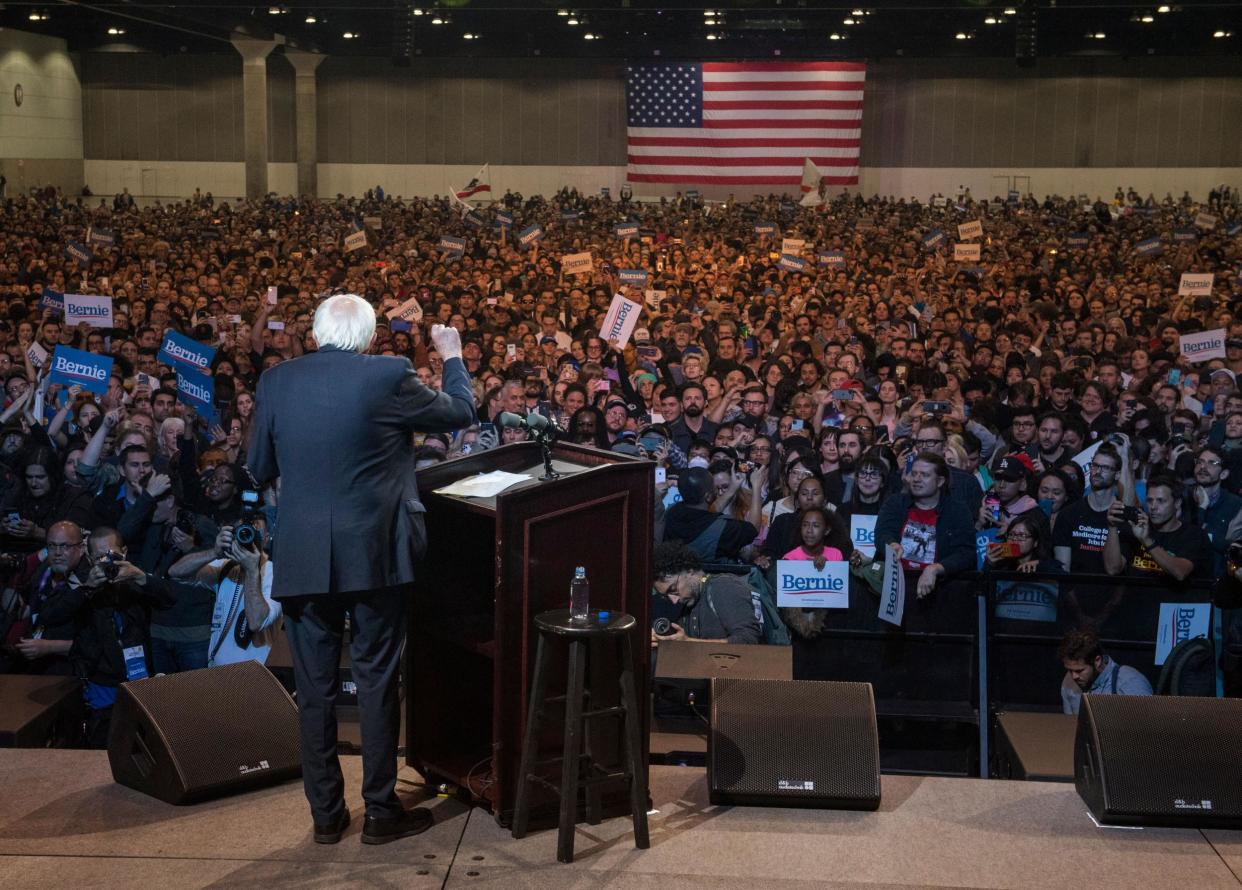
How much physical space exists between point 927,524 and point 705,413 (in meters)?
3.38

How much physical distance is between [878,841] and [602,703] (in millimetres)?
890

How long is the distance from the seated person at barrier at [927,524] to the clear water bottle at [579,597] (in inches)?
117

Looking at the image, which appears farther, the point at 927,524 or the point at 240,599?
the point at 927,524

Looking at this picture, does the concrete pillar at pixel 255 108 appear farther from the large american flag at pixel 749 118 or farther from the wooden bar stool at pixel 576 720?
the wooden bar stool at pixel 576 720

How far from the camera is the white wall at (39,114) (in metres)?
35.8

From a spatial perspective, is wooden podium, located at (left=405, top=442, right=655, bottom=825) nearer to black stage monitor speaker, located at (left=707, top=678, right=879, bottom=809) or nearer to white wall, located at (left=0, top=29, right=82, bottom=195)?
black stage monitor speaker, located at (left=707, top=678, right=879, bottom=809)

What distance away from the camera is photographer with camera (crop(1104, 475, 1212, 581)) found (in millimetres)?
6598

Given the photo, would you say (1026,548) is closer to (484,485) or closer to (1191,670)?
(1191,670)

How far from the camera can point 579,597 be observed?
372cm

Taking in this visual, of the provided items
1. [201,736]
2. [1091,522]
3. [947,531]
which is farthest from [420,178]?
[201,736]

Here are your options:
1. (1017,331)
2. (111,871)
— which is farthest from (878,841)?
(1017,331)

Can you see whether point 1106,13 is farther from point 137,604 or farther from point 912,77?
point 137,604

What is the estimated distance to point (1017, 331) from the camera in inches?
515

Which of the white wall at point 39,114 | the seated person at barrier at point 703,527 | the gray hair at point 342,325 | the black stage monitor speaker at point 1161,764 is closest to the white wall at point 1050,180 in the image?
the white wall at point 39,114
